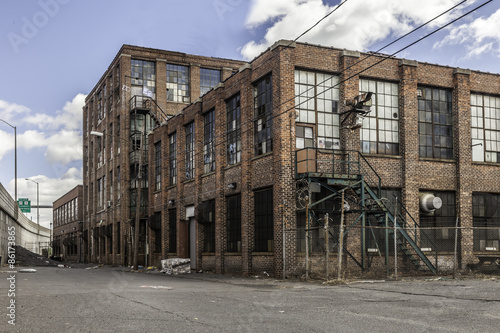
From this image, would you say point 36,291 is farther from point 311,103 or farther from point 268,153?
point 311,103

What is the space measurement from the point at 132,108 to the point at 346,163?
26425 millimetres

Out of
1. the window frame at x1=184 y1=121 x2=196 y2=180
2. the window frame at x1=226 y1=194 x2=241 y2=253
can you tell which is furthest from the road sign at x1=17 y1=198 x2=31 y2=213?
the window frame at x1=226 y1=194 x2=241 y2=253

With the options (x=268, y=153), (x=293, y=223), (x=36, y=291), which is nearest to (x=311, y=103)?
(x=268, y=153)

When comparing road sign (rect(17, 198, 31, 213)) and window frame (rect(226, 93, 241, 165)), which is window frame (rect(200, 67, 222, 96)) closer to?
window frame (rect(226, 93, 241, 165))

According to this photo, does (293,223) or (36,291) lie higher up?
(293,223)

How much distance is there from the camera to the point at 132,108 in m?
47.0

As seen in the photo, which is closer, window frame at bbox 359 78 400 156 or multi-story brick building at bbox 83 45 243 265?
window frame at bbox 359 78 400 156

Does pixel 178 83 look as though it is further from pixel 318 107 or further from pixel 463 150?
pixel 463 150

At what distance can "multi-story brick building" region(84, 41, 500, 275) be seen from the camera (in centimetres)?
2402

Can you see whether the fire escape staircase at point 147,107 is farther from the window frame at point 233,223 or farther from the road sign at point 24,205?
the window frame at point 233,223

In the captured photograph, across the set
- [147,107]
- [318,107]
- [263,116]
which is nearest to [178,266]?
[263,116]

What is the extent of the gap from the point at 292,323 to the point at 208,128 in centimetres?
2269

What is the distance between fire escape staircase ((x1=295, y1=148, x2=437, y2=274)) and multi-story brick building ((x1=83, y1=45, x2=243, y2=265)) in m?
21.0

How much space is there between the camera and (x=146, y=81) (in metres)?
47.8
